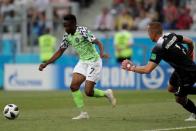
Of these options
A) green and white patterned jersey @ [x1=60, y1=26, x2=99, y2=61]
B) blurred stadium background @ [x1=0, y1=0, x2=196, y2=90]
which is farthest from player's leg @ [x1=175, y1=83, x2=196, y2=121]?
blurred stadium background @ [x1=0, y1=0, x2=196, y2=90]

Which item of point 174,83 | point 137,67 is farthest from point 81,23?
point 137,67

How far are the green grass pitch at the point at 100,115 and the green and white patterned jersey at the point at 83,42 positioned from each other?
1372mm

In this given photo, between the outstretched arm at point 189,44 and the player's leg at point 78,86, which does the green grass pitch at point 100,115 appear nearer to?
the player's leg at point 78,86

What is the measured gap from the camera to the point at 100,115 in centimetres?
1656

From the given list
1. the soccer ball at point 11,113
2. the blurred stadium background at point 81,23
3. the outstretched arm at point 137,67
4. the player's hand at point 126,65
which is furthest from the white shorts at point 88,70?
the blurred stadium background at point 81,23

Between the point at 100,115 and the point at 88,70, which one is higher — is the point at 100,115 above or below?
below

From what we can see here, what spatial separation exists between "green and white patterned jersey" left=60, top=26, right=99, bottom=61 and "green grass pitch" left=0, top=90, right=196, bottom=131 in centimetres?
137

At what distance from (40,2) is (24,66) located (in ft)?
16.7

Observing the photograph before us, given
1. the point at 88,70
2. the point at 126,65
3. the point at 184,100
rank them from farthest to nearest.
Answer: the point at 88,70, the point at 184,100, the point at 126,65

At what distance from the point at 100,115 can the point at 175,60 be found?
9.87 feet

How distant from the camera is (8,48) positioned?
106ft

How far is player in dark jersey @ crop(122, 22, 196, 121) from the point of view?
13969mm

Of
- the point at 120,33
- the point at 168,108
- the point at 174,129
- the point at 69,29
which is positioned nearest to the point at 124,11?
the point at 120,33

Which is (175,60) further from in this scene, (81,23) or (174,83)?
(81,23)
